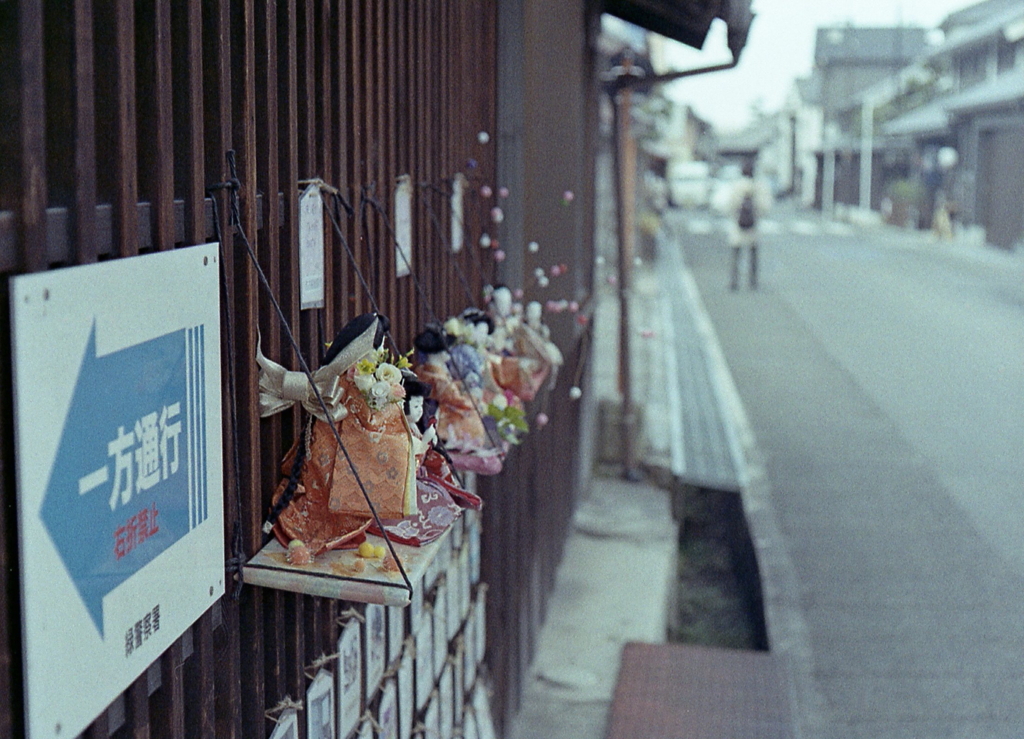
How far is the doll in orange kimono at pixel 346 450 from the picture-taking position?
244 centimetres

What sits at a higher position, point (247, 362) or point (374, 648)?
point (247, 362)

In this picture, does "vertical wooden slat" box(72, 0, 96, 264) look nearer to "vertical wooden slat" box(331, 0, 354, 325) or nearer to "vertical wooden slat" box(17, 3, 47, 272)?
"vertical wooden slat" box(17, 3, 47, 272)

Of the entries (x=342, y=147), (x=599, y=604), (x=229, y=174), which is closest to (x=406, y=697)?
(x=342, y=147)

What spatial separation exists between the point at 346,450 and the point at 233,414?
0.87 ft

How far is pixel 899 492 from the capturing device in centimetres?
961

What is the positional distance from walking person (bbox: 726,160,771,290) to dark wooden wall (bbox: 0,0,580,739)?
2131 cm

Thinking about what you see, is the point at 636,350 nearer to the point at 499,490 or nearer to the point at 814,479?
the point at 814,479

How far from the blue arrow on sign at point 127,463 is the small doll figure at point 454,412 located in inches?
53.4

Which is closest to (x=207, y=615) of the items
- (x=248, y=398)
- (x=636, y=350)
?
(x=248, y=398)

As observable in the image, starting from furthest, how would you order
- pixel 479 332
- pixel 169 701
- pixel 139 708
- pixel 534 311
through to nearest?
pixel 534 311
pixel 479 332
pixel 169 701
pixel 139 708

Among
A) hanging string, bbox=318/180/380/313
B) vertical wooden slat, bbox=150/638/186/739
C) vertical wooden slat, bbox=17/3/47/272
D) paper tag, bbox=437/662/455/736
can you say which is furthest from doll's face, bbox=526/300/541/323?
vertical wooden slat, bbox=17/3/47/272

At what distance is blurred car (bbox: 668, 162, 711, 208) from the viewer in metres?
68.8

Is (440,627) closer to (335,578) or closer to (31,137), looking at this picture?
(335,578)

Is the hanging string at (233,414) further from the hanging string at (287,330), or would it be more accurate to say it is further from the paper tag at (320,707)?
the paper tag at (320,707)
